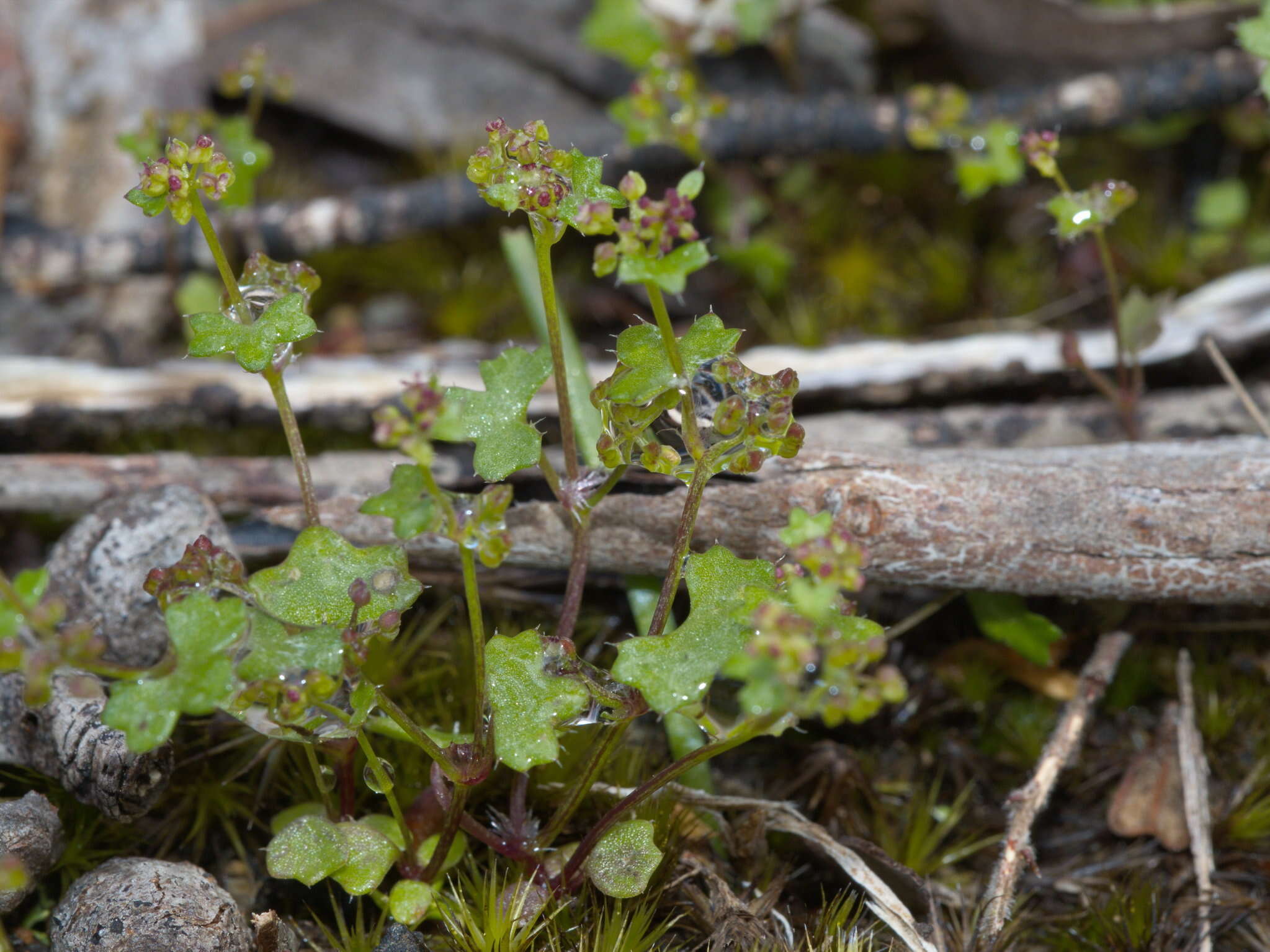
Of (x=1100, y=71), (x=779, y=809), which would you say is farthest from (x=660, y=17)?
(x=779, y=809)

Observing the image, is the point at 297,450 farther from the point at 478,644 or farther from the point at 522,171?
the point at 522,171

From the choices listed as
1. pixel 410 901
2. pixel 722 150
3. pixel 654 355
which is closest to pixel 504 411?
pixel 654 355

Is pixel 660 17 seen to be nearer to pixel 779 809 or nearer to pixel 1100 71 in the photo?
pixel 1100 71

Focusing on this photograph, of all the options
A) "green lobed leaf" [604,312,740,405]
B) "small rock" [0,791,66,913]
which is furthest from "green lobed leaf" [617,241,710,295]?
"small rock" [0,791,66,913]

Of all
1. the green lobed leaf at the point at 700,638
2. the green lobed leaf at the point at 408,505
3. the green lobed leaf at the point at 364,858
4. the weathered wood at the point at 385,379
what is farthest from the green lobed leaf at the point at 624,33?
the green lobed leaf at the point at 364,858

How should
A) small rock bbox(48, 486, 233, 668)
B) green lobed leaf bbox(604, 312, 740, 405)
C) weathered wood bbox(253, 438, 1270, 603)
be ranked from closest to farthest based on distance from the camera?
green lobed leaf bbox(604, 312, 740, 405)
weathered wood bbox(253, 438, 1270, 603)
small rock bbox(48, 486, 233, 668)

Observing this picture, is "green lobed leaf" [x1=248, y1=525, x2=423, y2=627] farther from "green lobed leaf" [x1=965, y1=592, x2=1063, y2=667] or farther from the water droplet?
"green lobed leaf" [x1=965, y1=592, x2=1063, y2=667]

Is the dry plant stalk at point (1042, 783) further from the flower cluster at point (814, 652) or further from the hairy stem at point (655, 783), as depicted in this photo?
the flower cluster at point (814, 652)
